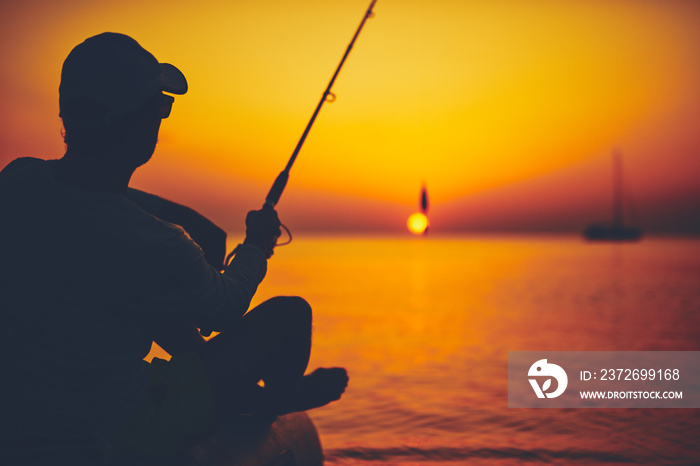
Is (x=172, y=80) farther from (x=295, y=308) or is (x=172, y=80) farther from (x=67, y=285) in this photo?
(x=295, y=308)

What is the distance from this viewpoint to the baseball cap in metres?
1.89

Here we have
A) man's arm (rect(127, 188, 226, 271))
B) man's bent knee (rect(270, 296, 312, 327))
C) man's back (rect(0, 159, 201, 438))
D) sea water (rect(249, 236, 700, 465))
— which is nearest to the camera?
man's back (rect(0, 159, 201, 438))

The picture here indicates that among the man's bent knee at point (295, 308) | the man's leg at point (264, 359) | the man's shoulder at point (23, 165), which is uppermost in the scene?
the man's shoulder at point (23, 165)

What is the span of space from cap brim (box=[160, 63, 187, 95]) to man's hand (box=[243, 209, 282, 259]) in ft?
2.40

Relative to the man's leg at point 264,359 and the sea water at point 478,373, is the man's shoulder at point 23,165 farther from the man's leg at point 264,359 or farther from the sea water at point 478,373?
the sea water at point 478,373

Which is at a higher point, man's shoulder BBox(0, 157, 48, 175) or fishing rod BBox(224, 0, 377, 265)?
fishing rod BBox(224, 0, 377, 265)

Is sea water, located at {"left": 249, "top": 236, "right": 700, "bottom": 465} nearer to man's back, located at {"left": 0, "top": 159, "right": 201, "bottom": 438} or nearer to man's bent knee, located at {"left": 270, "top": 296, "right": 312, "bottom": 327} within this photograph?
man's bent knee, located at {"left": 270, "top": 296, "right": 312, "bottom": 327}

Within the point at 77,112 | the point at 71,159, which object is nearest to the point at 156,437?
the point at 71,159

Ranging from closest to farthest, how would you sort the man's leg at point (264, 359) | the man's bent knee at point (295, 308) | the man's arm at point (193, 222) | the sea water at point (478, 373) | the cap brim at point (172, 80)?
1. the cap brim at point (172, 80)
2. the man's leg at point (264, 359)
3. the man's bent knee at point (295, 308)
4. the man's arm at point (193, 222)
5. the sea water at point (478, 373)

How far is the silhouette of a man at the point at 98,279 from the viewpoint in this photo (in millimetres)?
1779

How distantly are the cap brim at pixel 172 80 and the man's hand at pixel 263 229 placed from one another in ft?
2.40

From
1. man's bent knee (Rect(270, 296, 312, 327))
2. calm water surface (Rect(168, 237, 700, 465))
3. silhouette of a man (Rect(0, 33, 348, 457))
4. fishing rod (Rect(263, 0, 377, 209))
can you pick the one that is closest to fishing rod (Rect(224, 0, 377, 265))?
fishing rod (Rect(263, 0, 377, 209))

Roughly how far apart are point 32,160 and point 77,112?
23 centimetres

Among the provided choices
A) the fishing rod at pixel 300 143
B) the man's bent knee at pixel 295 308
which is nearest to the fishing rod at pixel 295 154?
the fishing rod at pixel 300 143
